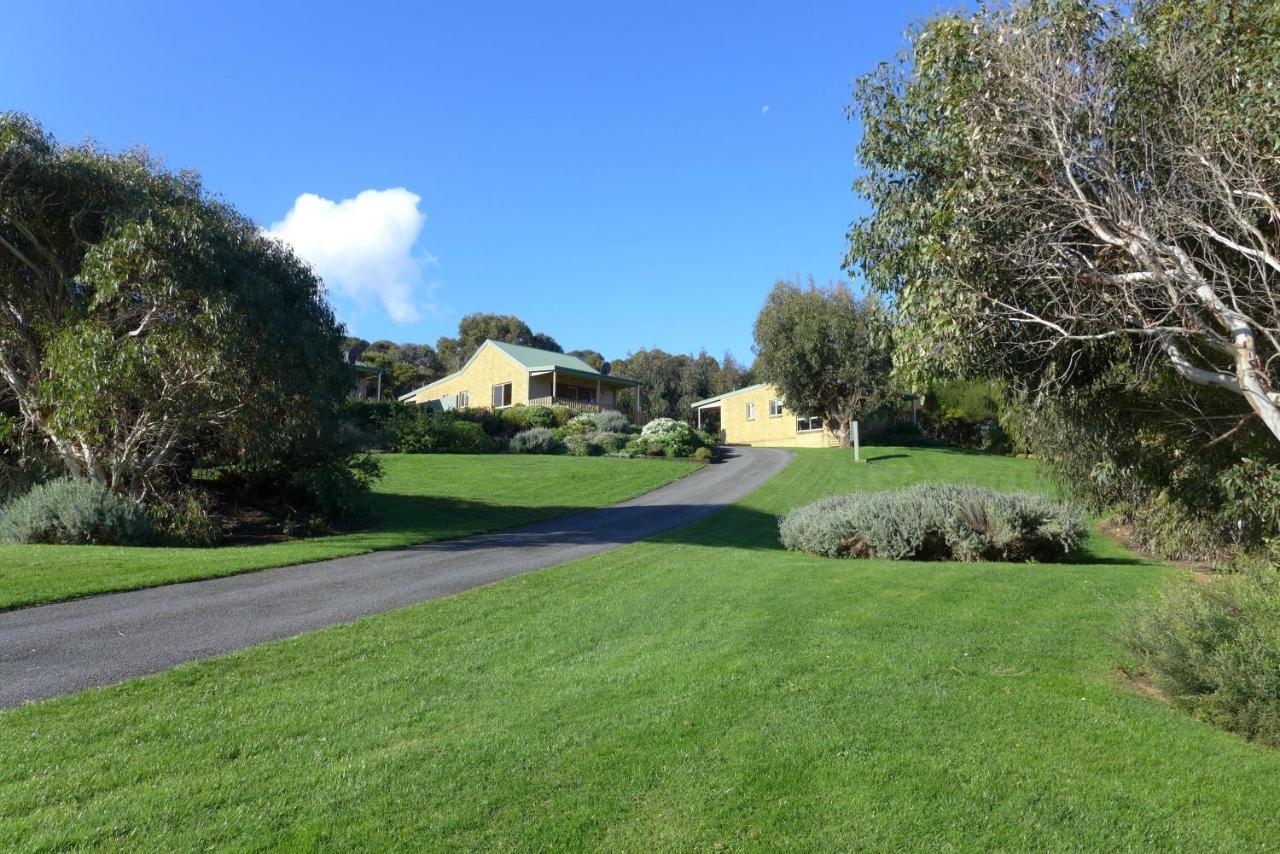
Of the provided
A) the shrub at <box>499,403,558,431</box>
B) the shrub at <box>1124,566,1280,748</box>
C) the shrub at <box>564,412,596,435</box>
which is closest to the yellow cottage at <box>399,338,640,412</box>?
the shrub at <box>499,403,558,431</box>

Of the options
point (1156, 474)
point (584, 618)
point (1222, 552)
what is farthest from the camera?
point (1222, 552)

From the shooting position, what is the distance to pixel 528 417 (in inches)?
1695

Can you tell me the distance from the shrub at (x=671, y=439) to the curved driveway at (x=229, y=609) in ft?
68.7

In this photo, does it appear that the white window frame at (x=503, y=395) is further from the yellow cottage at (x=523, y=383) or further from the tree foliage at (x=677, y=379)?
the tree foliage at (x=677, y=379)

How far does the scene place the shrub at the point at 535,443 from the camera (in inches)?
1467

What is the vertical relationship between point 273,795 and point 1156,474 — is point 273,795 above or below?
below

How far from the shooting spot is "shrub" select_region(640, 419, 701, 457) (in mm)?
38000

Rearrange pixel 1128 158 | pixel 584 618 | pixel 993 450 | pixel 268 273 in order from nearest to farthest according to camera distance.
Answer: pixel 1128 158 → pixel 584 618 → pixel 268 273 → pixel 993 450

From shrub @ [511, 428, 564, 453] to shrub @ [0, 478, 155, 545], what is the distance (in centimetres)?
2248

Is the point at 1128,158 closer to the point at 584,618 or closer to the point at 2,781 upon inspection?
the point at 584,618

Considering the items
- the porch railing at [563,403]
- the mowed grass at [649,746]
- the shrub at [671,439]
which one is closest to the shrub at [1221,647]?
the mowed grass at [649,746]

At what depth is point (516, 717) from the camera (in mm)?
5520

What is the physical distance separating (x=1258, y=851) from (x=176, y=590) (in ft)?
34.7

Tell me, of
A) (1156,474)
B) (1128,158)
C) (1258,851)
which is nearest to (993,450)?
(1156,474)
